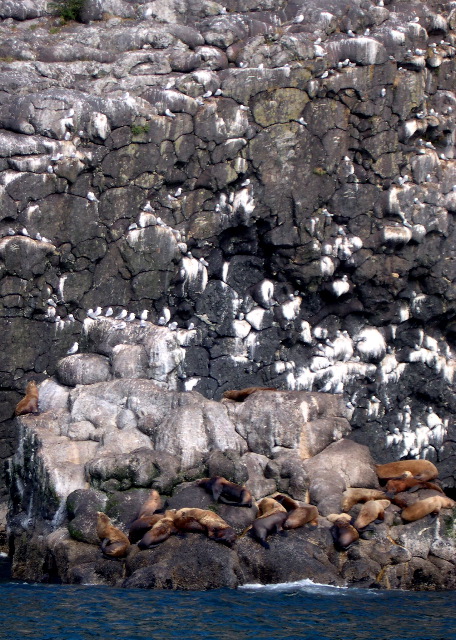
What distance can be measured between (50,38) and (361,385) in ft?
42.1

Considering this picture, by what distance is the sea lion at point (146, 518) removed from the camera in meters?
15.2

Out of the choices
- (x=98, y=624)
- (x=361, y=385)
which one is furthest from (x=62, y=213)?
(x=98, y=624)

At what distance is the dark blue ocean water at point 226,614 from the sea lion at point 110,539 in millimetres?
780

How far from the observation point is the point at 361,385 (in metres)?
24.5

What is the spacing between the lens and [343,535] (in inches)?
613

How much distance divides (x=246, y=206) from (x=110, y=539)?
1094 centimetres

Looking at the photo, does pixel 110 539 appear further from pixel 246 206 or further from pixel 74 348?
pixel 246 206

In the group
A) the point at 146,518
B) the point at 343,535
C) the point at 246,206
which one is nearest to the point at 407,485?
the point at 343,535

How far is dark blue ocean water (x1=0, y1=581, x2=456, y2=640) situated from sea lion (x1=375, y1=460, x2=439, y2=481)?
3684mm

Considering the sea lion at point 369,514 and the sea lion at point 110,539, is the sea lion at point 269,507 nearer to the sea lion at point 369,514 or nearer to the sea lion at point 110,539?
the sea lion at point 369,514

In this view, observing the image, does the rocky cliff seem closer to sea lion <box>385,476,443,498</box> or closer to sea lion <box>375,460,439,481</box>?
sea lion <box>375,460,439,481</box>

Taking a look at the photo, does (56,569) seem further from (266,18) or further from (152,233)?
(266,18)

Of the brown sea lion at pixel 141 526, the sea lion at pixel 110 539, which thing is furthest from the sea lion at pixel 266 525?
the sea lion at pixel 110 539

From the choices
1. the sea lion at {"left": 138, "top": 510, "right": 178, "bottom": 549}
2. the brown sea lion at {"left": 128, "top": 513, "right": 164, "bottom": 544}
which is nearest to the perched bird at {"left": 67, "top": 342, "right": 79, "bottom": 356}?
the brown sea lion at {"left": 128, "top": 513, "right": 164, "bottom": 544}
